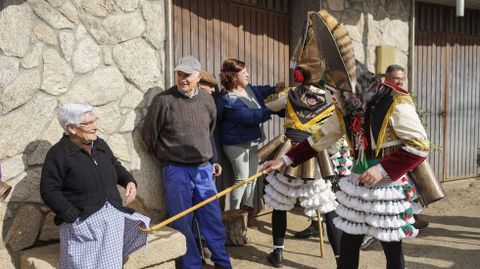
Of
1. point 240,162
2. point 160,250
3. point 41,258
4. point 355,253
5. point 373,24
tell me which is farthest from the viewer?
point 373,24

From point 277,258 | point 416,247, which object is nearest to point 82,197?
point 277,258

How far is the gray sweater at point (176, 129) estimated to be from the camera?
4008 millimetres

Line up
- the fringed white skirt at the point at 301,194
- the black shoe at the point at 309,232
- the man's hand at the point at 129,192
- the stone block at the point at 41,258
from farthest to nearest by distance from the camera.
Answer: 1. the black shoe at the point at 309,232
2. the fringed white skirt at the point at 301,194
3. the man's hand at the point at 129,192
4. the stone block at the point at 41,258

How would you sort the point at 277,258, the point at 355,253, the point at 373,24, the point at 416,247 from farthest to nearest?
the point at 373,24 < the point at 416,247 < the point at 277,258 < the point at 355,253

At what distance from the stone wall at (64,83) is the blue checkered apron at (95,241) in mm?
634

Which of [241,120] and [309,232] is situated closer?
[241,120]

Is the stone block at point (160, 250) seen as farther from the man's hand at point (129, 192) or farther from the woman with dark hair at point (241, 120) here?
the woman with dark hair at point (241, 120)

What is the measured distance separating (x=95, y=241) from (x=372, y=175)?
1.74 meters

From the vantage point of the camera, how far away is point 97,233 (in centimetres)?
317

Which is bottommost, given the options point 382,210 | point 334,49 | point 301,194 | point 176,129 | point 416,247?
point 416,247

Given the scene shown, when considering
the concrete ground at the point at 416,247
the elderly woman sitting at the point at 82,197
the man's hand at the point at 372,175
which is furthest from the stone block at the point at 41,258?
the man's hand at the point at 372,175

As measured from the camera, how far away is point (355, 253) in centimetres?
312

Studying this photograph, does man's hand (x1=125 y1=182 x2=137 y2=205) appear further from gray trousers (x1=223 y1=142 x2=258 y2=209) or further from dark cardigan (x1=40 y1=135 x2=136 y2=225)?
gray trousers (x1=223 y1=142 x2=258 y2=209)

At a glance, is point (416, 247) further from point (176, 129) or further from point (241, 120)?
point (176, 129)
